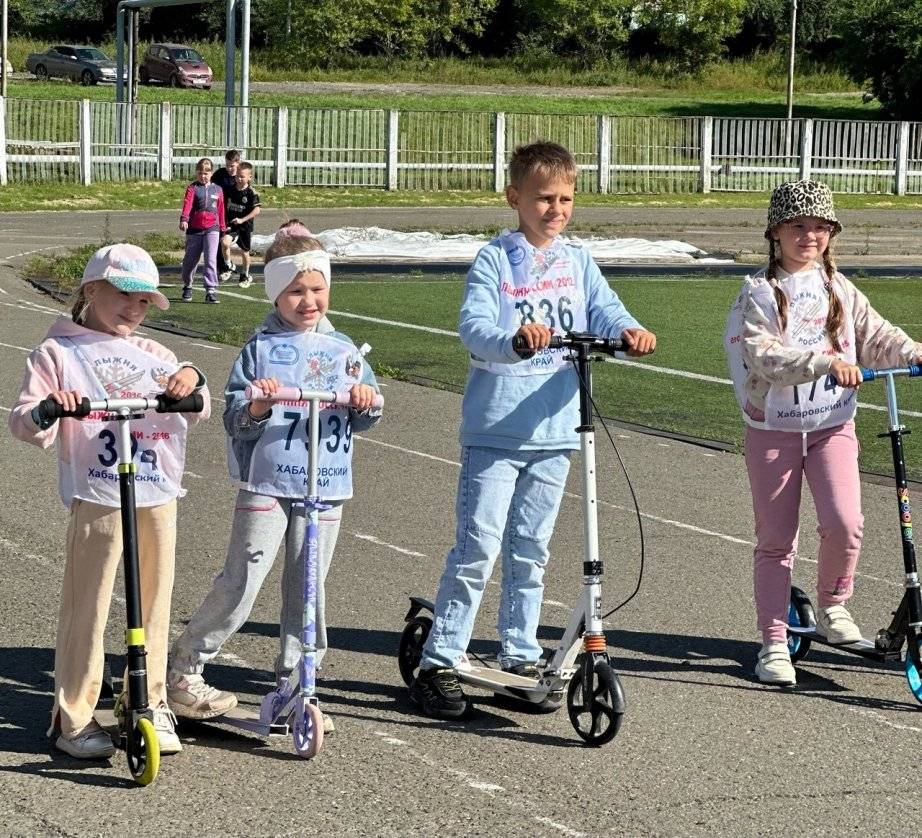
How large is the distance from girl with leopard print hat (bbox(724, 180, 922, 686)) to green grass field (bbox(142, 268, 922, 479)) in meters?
4.62

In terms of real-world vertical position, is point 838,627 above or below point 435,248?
below

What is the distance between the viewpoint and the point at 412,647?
6398 mm

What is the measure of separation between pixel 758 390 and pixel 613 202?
36208 millimetres

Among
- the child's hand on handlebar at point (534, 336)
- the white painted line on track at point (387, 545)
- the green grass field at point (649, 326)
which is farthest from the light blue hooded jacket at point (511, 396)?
the green grass field at point (649, 326)

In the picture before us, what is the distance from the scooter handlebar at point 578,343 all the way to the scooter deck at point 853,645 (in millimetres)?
1680

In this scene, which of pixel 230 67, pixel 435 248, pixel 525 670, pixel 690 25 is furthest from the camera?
pixel 690 25

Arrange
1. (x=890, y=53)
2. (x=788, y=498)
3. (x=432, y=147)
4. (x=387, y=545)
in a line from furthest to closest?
(x=890, y=53), (x=432, y=147), (x=387, y=545), (x=788, y=498)

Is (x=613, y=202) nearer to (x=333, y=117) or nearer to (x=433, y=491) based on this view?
(x=333, y=117)

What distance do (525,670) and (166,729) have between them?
1.36 meters

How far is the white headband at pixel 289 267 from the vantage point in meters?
5.64

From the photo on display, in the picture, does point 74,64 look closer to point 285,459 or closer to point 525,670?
point 525,670

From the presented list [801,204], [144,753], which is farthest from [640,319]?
[144,753]

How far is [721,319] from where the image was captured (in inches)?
773

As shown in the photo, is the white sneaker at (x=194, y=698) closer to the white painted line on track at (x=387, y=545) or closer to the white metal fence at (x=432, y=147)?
the white painted line on track at (x=387, y=545)
